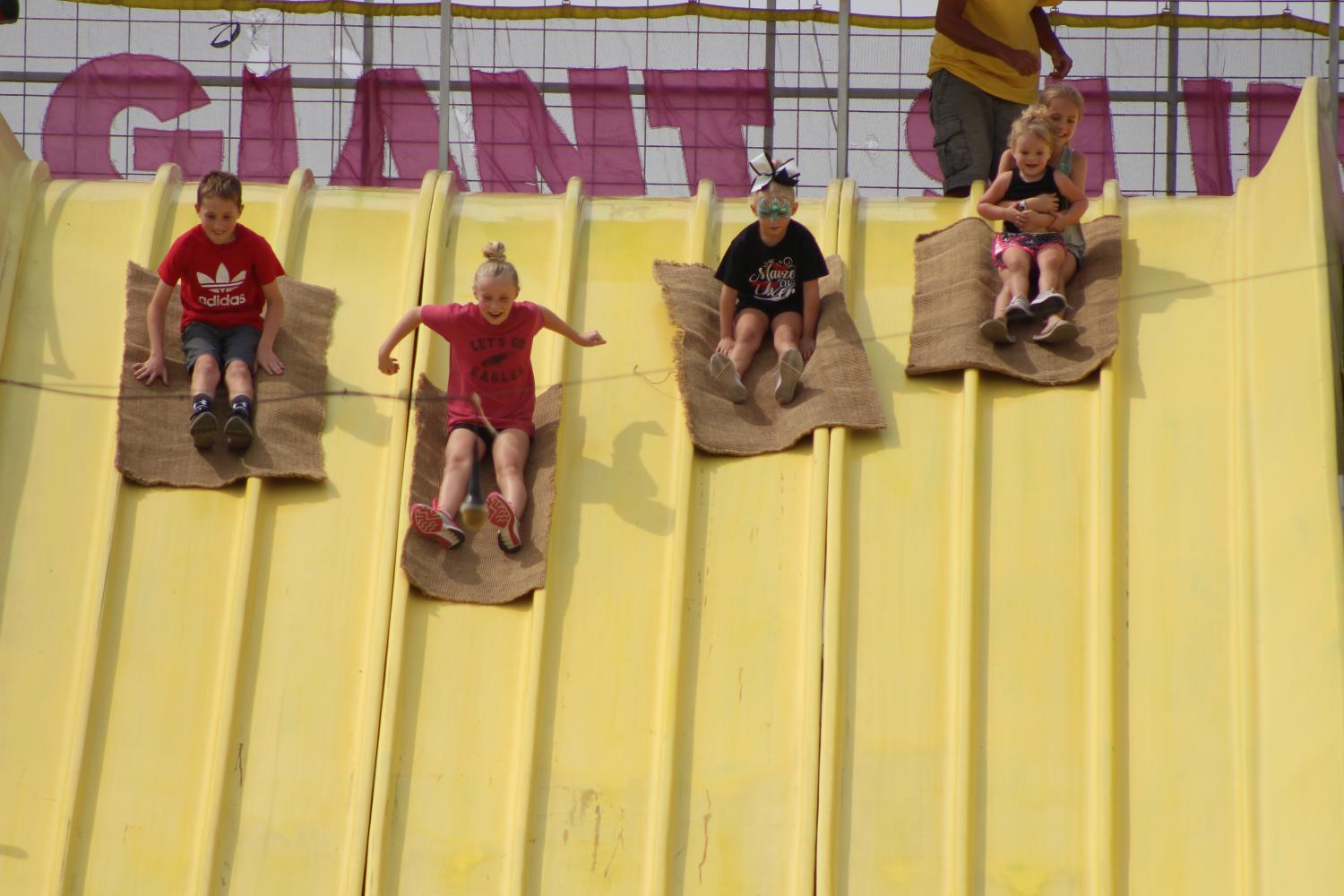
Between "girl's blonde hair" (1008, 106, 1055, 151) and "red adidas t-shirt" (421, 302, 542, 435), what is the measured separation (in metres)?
2.39

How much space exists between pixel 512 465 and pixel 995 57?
364 cm

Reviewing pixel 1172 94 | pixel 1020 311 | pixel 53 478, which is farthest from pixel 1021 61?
pixel 53 478

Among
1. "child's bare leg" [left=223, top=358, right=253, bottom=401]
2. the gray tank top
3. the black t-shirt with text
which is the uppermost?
the gray tank top

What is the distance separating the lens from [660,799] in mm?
7684

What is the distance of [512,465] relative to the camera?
8.62 meters

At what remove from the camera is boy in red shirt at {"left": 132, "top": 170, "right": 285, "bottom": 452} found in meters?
8.96

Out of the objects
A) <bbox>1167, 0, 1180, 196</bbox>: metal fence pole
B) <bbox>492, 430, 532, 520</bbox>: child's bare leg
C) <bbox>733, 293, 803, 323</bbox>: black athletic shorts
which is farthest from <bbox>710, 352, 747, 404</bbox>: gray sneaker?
<bbox>1167, 0, 1180, 196</bbox>: metal fence pole

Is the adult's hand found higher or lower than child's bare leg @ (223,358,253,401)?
higher

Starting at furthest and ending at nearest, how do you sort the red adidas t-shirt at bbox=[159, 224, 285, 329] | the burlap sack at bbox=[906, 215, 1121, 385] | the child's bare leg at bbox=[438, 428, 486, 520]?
the red adidas t-shirt at bbox=[159, 224, 285, 329]
the burlap sack at bbox=[906, 215, 1121, 385]
the child's bare leg at bbox=[438, 428, 486, 520]

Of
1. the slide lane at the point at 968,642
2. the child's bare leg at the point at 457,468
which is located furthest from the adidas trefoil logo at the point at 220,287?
the slide lane at the point at 968,642

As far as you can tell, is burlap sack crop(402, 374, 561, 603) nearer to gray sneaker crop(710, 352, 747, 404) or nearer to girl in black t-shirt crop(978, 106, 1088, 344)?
gray sneaker crop(710, 352, 747, 404)

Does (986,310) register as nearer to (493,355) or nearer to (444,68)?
(493,355)

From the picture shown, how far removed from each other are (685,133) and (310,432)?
3227mm

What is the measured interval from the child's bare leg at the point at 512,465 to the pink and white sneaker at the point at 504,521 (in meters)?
0.09
